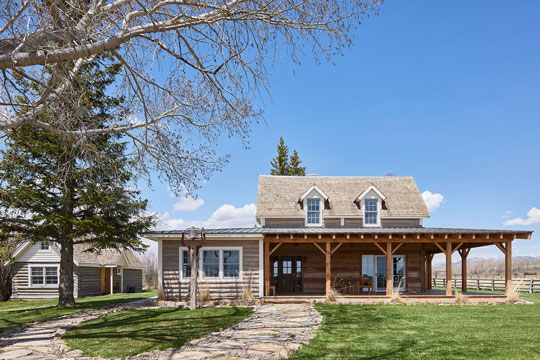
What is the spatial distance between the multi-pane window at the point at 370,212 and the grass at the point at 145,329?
905cm

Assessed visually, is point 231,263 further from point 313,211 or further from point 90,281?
point 90,281

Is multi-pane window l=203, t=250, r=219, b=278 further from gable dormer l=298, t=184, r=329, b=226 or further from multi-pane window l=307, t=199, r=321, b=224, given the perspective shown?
multi-pane window l=307, t=199, r=321, b=224

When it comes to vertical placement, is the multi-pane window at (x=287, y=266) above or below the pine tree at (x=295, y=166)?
below

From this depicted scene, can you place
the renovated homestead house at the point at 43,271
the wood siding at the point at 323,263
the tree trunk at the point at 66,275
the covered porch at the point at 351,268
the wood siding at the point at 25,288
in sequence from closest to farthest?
the tree trunk at the point at 66,275 → the covered porch at the point at 351,268 → the wood siding at the point at 323,263 → the wood siding at the point at 25,288 → the renovated homestead house at the point at 43,271

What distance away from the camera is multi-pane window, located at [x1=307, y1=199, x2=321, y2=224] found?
67.5 ft

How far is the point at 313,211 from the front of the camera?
20.6 meters

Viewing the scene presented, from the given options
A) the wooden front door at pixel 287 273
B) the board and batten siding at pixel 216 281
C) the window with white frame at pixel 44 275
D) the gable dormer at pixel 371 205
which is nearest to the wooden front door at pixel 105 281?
the window with white frame at pixel 44 275

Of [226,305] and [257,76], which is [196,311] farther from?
[257,76]

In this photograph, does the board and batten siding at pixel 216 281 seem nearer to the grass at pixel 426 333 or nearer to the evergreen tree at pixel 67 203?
the evergreen tree at pixel 67 203

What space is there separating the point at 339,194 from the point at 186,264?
368 inches

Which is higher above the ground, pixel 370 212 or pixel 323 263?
pixel 370 212

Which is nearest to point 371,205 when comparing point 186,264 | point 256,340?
point 186,264

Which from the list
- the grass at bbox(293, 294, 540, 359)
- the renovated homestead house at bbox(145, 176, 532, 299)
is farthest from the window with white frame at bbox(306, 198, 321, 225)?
the grass at bbox(293, 294, 540, 359)

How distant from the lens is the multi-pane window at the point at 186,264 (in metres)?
16.8
